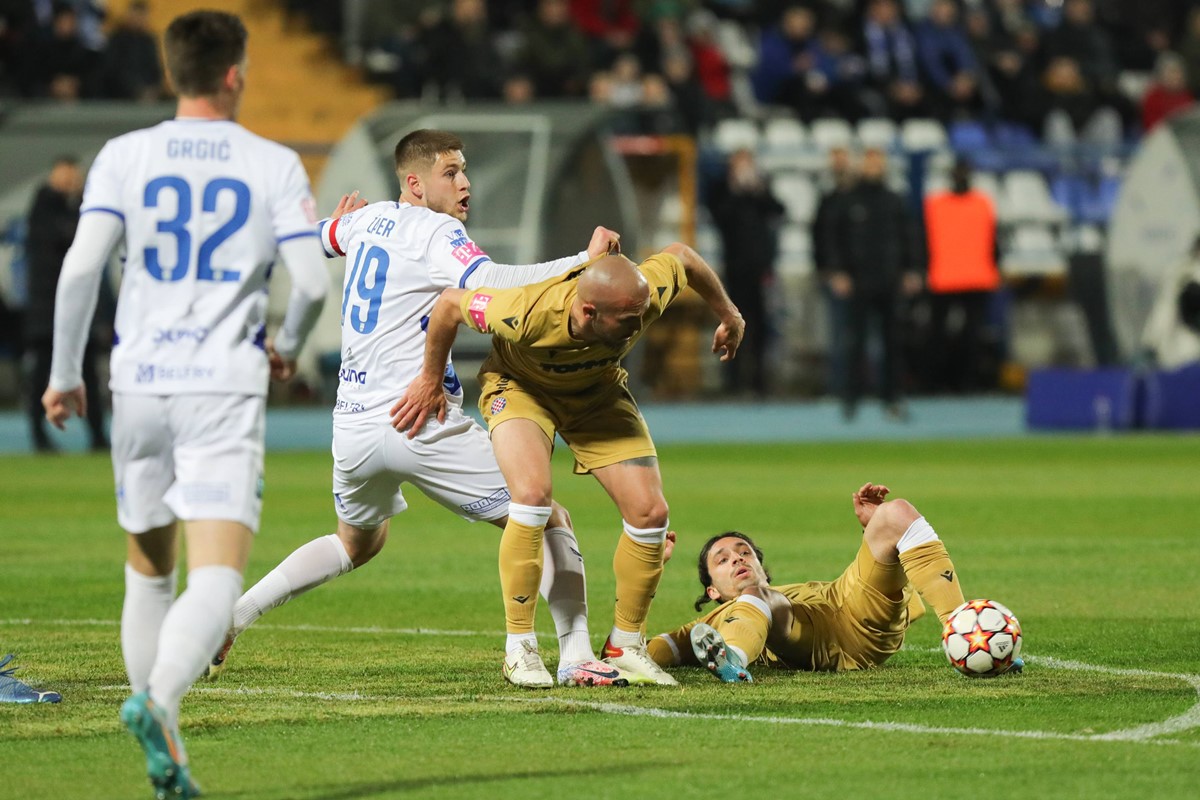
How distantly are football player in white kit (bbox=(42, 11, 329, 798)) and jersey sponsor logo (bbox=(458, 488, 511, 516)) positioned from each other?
193 cm

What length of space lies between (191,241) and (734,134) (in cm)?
2115

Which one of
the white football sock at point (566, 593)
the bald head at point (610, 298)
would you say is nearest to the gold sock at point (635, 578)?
the white football sock at point (566, 593)

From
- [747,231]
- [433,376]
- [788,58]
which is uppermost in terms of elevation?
[788,58]

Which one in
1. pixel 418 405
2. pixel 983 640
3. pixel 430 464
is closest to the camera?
pixel 983 640

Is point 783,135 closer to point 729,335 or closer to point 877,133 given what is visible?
point 877,133

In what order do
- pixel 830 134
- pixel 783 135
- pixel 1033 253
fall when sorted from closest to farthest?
pixel 783 135
pixel 830 134
pixel 1033 253

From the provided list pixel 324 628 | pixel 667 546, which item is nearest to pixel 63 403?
pixel 667 546

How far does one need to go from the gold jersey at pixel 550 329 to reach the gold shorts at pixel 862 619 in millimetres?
1118

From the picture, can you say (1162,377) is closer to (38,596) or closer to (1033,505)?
(1033,505)

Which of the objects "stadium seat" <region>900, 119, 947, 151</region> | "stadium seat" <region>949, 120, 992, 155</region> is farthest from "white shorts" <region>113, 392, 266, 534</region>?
"stadium seat" <region>949, 120, 992, 155</region>

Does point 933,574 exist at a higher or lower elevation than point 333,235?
lower

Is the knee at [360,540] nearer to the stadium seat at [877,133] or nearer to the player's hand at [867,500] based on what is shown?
the player's hand at [867,500]

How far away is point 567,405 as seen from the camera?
725 centimetres

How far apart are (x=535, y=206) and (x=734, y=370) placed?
13.4 ft
